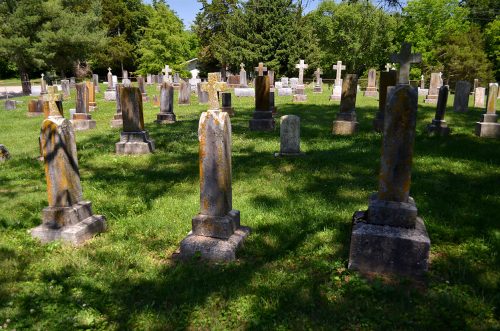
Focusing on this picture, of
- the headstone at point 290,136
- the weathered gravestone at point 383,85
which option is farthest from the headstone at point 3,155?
the weathered gravestone at point 383,85

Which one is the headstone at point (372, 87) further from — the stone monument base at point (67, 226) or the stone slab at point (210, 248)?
the stone monument base at point (67, 226)

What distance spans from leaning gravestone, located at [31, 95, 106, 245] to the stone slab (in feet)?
5.16

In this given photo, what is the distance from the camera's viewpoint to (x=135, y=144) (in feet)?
33.7

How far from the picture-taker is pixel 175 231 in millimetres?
5430

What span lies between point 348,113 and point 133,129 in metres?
6.48

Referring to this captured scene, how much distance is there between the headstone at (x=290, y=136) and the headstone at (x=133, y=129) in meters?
3.75

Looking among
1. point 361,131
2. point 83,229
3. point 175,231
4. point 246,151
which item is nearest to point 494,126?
point 361,131

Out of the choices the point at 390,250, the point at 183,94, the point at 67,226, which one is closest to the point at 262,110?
the point at 67,226

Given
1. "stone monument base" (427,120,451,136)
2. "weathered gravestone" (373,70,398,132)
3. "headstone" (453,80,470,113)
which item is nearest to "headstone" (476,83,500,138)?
"stone monument base" (427,120,451,136)

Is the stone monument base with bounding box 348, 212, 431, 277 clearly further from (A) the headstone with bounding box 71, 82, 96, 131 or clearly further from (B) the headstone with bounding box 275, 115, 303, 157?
(A) the headstone with bounding box 71, 82, 96, 131

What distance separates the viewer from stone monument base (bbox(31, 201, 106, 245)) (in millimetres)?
5117

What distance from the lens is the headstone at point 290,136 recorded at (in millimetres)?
9117

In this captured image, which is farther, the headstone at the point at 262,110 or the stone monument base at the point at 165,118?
the stone monument base at the point at 165,118

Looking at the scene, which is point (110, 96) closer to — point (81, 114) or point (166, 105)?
point (81, 114)
